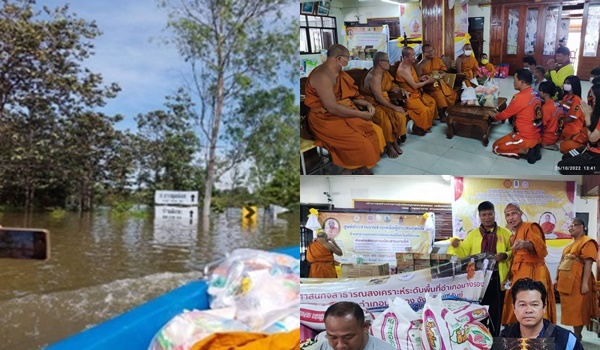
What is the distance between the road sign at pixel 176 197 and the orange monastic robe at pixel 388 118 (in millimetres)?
A: 4542

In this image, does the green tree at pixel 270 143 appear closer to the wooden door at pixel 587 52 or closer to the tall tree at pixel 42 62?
the tall tree at pixel 42 62

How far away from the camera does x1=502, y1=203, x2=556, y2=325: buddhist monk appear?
1.06 m

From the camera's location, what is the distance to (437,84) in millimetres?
1067

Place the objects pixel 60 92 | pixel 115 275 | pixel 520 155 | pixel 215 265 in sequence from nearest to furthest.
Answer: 1. pixel 520 155
2. pixel 215 265
3. pixel 115 275
4. pixel 60 92

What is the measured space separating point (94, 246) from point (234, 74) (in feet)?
6.86

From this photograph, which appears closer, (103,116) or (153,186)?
(103,116)

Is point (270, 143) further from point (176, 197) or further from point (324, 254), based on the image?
point (324, 254)

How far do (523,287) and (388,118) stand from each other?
1.40ft

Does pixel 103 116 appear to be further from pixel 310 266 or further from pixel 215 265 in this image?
pixel 310 266

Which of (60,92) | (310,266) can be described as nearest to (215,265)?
(310,266)

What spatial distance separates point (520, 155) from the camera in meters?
1.03

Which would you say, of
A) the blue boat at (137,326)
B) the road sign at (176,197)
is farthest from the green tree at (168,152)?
the blue boat at (137,326)

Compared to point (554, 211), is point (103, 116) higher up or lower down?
higher up

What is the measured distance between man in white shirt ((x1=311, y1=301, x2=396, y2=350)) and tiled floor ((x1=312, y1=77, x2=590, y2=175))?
0.29 m
